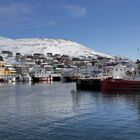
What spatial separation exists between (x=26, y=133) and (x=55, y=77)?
426ft

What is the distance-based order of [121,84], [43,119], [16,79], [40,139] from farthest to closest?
1. [16,79]
2. [121,84]
3. [43,119]
4. [40,139]

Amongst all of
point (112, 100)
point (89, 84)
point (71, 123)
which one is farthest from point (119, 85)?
point (71, 123)

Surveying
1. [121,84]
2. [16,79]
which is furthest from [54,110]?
[16,79]

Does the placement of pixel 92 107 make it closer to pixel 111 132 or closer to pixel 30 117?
pixel 30 117

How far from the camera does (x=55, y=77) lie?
158 meters

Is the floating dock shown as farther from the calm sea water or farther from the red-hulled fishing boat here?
the calm sea water

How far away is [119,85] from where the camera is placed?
7369cm

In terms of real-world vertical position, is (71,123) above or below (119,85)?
below

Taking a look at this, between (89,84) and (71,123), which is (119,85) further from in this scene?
(71,123)

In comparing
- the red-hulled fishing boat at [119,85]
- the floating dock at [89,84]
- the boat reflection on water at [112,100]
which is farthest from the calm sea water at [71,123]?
the floating dock at [89,84]

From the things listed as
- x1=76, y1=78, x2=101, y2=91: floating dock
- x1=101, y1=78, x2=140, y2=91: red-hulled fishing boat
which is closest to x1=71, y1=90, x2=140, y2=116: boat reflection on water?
x1=101, y1=78, x2=140, y2=91: red-hulled fishing boat

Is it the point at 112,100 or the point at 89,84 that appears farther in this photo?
the point at 89,84

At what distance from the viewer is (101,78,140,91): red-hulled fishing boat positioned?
234ft

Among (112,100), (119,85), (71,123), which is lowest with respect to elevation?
(71,123)
